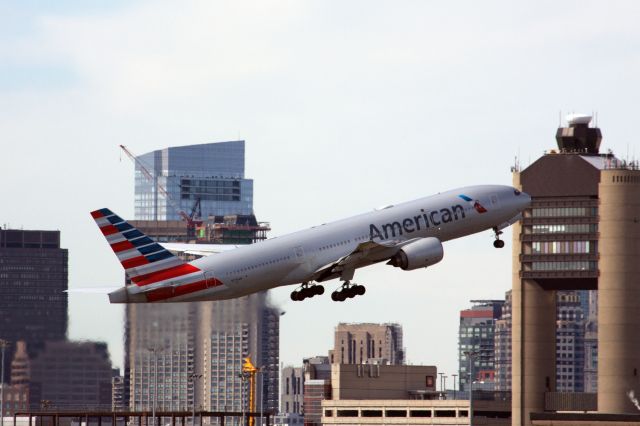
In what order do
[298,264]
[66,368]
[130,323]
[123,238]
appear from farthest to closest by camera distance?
[66,368]
[130,323]
[298,264]
[123,238]

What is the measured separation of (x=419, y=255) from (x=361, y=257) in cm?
417

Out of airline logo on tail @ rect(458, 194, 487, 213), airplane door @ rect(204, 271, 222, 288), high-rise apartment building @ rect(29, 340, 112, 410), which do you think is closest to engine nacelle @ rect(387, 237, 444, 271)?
airline logo on tail @ rect(458, 194, 487, 213)

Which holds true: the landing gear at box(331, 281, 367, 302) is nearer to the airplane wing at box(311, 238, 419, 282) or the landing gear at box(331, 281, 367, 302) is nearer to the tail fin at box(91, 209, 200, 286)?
the airplane wing at box(311, 238, 419, 282)

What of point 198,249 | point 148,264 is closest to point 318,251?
point 198,249

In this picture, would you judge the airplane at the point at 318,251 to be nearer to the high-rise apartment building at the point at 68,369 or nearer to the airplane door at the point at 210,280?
the airplane door at the point at 210,280

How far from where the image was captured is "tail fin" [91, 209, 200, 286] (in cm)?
12162

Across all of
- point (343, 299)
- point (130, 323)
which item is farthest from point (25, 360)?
point (343, 299)

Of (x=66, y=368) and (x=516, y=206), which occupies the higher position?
(x=516, y=206)

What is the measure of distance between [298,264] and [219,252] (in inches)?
334

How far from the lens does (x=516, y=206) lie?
476 ft

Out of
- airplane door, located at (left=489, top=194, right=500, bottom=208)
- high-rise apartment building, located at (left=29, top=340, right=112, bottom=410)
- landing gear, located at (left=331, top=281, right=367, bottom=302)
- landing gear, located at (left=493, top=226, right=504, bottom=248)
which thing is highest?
airplane door, located at (left=489, top=194, right=500, bottom=208)

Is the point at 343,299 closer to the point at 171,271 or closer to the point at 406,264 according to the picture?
the point at 406,264

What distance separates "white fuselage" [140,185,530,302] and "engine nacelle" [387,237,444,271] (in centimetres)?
86

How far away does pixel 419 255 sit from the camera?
440 feet
